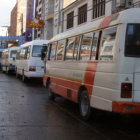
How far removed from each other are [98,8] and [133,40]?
55.1 feet

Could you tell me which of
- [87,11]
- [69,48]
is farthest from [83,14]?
[69,48]

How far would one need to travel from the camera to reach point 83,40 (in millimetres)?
8695

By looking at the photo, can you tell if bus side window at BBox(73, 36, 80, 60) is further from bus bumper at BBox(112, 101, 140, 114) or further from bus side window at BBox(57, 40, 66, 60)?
bus bumper at BBox(112, 101, 140, 114)

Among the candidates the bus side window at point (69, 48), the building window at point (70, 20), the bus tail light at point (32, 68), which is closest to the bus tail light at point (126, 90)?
the bus side window at point (69, 48)

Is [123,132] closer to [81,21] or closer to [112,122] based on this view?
[112,122]

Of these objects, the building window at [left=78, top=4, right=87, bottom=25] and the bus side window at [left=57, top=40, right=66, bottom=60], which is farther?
the building window at [left=78, top=4, right=87, bottom=25]

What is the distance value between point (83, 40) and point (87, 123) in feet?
8.03

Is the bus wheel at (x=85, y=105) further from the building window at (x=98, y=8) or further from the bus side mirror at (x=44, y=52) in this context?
the building window at (x=98, y=8)

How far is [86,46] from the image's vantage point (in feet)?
27.7

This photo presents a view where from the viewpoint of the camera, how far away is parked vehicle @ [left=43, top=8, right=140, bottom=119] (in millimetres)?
6457

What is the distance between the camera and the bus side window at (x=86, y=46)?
823 cm

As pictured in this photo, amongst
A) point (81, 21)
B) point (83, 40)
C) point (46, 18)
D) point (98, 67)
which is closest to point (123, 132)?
point (98, 67)

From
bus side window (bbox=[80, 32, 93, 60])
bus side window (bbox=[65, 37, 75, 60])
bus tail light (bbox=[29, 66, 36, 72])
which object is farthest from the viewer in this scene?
bus tail light (bbox=[29, 66, 36, 72])

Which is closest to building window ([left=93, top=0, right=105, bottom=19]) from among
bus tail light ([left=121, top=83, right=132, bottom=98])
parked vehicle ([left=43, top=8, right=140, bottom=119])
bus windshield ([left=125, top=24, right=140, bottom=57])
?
parked vehicle ([left=43, top=8, right=140, bottom=119])
